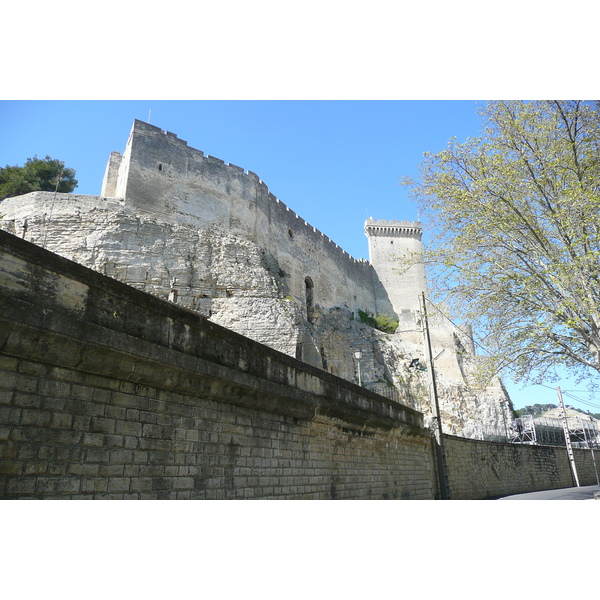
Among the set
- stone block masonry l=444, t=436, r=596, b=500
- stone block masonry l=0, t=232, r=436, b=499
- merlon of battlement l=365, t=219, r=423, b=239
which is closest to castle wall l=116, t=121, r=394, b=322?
merlon of battlement l=365, t=219, r=423, b=239

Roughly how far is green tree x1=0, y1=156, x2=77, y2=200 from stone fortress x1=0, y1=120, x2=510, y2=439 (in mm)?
5492

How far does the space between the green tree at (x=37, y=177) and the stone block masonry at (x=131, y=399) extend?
25545 millimetres

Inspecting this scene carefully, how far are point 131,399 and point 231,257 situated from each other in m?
19.5

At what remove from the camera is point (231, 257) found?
76.3 ft

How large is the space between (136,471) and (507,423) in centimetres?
3151

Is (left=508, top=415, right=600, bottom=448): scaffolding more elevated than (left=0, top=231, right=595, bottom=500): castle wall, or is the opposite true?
(left=508, top=415, right=600, bottom=448): scaffolding

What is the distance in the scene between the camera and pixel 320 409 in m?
6.88

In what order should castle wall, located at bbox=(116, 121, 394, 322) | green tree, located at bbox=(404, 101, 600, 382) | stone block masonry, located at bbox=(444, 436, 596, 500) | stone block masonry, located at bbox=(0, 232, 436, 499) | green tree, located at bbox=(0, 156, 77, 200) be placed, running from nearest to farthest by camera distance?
stone block masonry, located at bbox=(0, 232, 436, 499), green tree, located at bbox=(404, 101, 600, 382), stone block masonry, located at bbox=(444, 436, 596, 500), castle wall, located at bbox=(116, 121, 394, 322), green tree, located at bbox=(0, 156, 77, 200)

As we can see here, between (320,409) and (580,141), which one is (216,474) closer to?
(320,409)

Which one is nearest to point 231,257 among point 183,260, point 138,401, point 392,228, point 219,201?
point 183,260

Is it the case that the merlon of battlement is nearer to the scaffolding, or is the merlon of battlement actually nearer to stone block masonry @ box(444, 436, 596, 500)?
the scaffolding

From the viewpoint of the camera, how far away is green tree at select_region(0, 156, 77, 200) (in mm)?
26484

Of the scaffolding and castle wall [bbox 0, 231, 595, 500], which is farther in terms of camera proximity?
the scaffolding

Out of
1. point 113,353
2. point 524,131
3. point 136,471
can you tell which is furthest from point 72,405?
point 524,131
